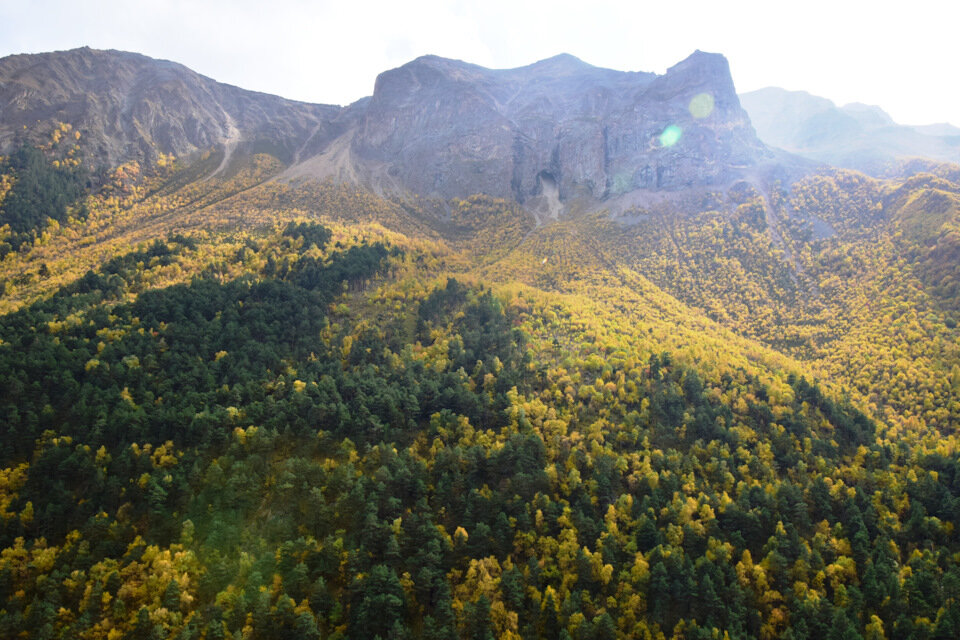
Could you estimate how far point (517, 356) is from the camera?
404ft

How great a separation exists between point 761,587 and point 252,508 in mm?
82440

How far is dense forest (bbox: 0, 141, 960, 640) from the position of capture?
67062 mm

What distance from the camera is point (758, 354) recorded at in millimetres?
143750

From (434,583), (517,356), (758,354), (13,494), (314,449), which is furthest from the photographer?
(758,354)

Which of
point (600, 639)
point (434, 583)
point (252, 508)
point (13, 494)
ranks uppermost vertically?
point (13, 494)

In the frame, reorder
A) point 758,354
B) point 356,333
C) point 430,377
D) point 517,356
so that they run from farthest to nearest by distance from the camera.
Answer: point 758,354 → point 356,333 → point 517,356 → point 430,377

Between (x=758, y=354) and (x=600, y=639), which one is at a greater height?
(x=758, y=354)

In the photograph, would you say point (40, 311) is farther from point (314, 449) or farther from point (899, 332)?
point (899, 332)

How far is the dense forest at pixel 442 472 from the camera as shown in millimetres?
67062

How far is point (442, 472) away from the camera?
86562 mm

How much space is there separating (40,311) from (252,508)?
82862 mm

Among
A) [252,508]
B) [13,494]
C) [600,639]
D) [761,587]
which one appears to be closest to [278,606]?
[252,508]

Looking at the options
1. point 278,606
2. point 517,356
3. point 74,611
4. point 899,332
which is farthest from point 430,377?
point 899,332

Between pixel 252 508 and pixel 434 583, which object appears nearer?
pixel 434 583
